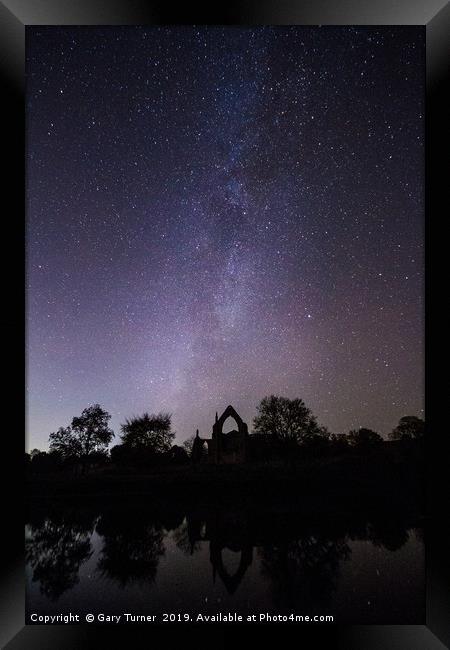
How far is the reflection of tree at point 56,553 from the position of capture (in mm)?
2271

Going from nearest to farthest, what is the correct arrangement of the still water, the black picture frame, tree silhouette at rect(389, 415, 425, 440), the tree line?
1. the black picture frame
2. the still water
3. tree silhouette at rect(389, 415, 425, 440)
4. the tree line

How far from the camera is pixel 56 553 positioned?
7.76 feet

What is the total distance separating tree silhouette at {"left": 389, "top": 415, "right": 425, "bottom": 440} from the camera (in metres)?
2.39

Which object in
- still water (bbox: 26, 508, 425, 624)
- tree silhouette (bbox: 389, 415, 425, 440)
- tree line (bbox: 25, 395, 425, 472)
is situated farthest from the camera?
tree line (bbox: 25, 395, 425, 472)

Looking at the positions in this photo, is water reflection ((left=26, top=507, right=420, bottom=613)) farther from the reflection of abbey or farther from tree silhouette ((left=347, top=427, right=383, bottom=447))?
tree silhouette ((left=347, top=427, right=383, bottom=447))

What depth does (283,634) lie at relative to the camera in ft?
6.50

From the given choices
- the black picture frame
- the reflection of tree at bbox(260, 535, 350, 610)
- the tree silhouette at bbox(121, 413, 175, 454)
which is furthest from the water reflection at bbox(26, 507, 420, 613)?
the tree silhouette at bbox(121, 413, 175, 454)

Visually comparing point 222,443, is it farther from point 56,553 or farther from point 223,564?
point 56,553

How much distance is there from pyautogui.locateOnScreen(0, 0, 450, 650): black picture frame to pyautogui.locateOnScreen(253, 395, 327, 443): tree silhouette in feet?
2.44
